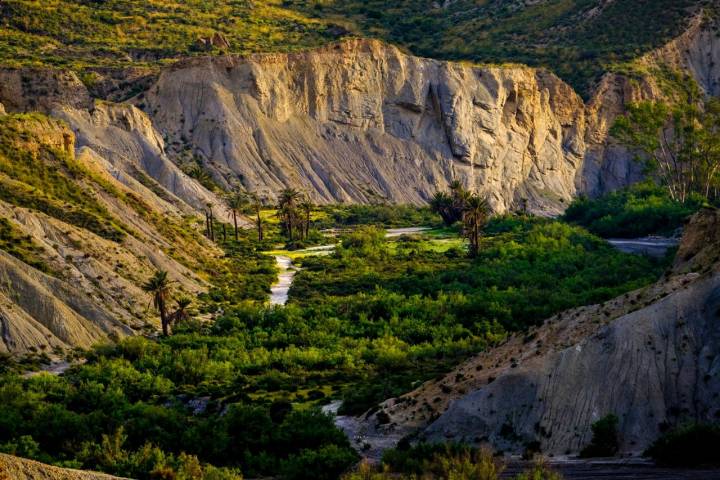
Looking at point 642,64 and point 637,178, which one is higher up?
point 642,64

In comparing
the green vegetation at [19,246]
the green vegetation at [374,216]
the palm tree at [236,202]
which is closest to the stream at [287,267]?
the green vegetation at [374,216]

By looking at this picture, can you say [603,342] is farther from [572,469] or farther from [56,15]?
[56,15]

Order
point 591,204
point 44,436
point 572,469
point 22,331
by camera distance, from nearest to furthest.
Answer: point 572,469 < point 44,436 < point 22,331 < point 591,204

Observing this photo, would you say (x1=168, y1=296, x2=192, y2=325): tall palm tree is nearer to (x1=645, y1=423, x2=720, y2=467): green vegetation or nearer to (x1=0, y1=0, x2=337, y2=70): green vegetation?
(x1=645, y1=423, x2=720, y2=467): green vegetation

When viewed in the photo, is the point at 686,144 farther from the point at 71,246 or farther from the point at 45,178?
the point at 71,246

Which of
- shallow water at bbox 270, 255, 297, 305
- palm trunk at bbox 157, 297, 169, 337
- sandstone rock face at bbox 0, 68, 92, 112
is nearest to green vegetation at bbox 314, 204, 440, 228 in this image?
shallow water at bbox 270, 255, 297, 305

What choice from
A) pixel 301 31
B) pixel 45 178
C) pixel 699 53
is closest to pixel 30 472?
pixel 45 178

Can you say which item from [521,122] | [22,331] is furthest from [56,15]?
[22,331]
